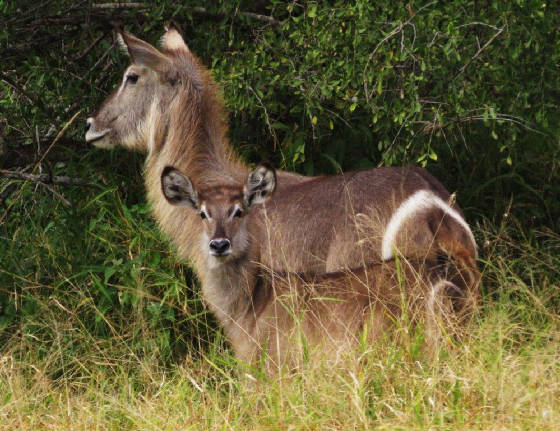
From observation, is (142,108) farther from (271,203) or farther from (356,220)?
(356,220)

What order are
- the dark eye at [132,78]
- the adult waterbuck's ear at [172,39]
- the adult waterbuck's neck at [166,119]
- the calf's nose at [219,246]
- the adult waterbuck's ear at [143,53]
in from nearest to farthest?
1. the calf's nose at [219,246]
2. the adult waterbuck's ear at [143,53]
3. the adult waterbuck's neck at [166,119]
4. the dark eye at [132,78]
5. the adult waterbuck's ear at [172,39]

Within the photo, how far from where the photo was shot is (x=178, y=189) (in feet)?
14.9

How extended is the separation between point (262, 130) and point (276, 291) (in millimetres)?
1838

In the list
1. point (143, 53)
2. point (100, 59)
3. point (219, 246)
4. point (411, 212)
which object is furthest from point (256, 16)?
point (219, 246)

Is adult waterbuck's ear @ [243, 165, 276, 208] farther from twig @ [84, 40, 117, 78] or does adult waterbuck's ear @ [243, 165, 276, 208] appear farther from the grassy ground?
twig @ [84, 40, 117, 78]

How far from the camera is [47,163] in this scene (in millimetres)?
5559

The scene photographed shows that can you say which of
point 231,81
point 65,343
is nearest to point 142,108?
point 231,81

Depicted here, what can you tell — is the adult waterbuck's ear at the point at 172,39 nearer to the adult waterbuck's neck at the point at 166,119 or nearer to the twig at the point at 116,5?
the adult waterbuck's neck at the point at 166,119

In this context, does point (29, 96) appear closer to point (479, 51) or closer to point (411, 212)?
point (411, 212)

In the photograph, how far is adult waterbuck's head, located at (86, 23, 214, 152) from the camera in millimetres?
5340

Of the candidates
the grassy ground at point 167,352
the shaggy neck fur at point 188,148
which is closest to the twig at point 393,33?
the shaggy neck fur at point 188,148

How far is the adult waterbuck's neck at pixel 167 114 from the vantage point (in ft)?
17.4

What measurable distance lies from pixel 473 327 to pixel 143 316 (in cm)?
184

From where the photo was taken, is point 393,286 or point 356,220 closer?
point 393,286
